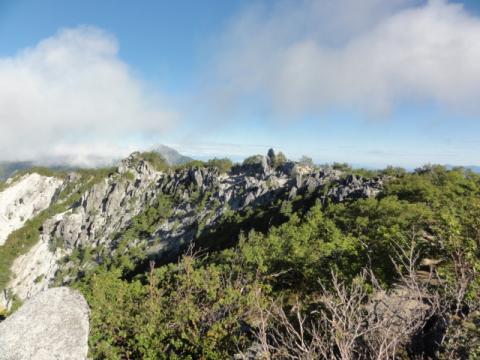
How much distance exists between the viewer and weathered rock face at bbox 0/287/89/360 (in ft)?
31.1

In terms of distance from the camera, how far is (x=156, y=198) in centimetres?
10762

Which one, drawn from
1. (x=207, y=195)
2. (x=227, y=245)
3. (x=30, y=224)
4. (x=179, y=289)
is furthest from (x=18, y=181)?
(x=179, y=289)

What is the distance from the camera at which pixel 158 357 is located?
970 centimetres

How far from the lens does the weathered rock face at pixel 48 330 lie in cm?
949

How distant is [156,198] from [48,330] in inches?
3957

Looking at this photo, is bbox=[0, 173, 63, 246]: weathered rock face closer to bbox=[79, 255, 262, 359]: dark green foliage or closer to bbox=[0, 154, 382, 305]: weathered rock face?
bbox=[0, 154, 382, 305]: weathered rock face

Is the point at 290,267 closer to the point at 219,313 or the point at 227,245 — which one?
the point at 219,313

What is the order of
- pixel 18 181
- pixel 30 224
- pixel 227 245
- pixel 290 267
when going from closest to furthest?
pixel 290 267
pixel 227 245
pixel 30 224
pixel 18 181

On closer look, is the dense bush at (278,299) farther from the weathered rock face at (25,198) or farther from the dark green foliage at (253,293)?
the weathered rock face at (25,198)

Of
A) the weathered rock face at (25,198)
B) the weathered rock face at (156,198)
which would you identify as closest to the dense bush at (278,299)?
the weathered rock face at (156,198)

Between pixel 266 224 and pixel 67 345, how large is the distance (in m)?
57.8

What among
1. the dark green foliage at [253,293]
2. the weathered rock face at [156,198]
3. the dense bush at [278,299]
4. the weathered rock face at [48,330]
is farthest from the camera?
the weathered rock face at [156,198]

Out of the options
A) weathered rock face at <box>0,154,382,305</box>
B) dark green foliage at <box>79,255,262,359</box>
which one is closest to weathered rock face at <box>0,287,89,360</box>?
dark green foliage at <box>79,255,262,359</box>

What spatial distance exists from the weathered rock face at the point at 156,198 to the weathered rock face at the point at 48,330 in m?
60.8
